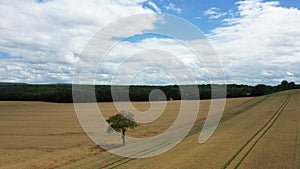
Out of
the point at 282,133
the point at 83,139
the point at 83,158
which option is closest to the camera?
the point at 83,158

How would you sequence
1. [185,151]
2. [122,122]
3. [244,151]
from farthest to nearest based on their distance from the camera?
[122,122], [185,151], [244,151]

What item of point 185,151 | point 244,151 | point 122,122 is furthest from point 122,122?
point 244,151

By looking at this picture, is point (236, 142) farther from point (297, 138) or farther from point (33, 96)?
point (33, 96)

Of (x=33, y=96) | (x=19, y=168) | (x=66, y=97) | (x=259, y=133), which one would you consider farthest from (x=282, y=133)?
(x=33, y=96)

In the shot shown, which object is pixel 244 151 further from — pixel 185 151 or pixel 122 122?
pixel 122 122

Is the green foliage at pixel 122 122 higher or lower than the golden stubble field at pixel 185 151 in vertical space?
higher

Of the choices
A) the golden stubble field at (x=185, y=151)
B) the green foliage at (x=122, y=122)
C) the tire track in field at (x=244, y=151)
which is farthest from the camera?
the green foliage at (x=122, y=122)

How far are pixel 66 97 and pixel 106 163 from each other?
296ft

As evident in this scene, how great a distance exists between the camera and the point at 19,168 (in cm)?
2275

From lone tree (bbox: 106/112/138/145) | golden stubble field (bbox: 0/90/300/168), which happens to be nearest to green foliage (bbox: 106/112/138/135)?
lone tree (bbox: 106/112/138/145)

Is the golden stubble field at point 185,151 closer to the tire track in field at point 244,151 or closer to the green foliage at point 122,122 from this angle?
the tire track in field at point 244,151

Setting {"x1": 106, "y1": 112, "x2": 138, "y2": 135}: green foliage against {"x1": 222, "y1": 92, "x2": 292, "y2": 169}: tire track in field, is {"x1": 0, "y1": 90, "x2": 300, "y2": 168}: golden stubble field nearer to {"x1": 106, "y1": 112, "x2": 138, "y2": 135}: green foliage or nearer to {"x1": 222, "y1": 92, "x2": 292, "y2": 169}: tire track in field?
{"x1": 222, "y1": 92, "x2": 292, "y2": 169}: tire track in field

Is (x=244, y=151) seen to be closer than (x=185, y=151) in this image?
Yes

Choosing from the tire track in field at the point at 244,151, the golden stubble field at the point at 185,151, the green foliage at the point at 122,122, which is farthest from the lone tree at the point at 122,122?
the tire track in field at the point at 244,151
